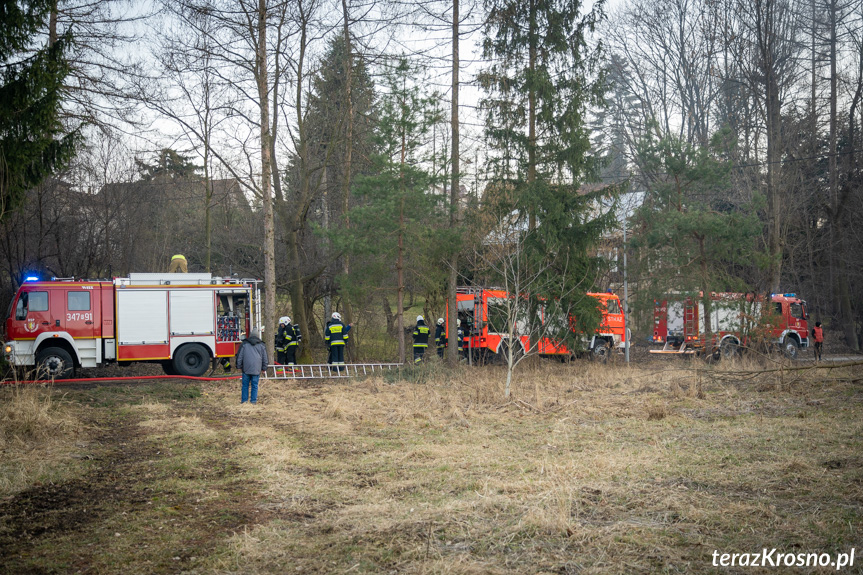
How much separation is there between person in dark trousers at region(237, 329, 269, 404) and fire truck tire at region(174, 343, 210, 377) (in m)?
5.97

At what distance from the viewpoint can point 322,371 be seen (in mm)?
20453

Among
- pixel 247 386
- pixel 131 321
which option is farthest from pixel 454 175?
pixel 131 321

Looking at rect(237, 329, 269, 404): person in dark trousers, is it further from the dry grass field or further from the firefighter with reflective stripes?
the firefighter with reflective stripes

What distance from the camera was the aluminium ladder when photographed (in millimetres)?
18728

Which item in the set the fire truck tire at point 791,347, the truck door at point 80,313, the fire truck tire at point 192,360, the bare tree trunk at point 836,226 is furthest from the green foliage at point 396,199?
the bare tree trunk at point 836,226

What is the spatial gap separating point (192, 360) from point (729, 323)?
17382 mm

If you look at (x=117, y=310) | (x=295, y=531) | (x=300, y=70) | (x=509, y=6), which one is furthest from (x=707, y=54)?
(x=295, y=531)

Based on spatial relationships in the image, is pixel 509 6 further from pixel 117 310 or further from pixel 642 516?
pixel 642 516

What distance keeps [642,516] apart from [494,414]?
6362 mm

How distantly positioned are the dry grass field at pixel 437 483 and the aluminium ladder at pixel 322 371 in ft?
17.4

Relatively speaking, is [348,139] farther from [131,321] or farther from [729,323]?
[729,323]

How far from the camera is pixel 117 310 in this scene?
18203 millimetres

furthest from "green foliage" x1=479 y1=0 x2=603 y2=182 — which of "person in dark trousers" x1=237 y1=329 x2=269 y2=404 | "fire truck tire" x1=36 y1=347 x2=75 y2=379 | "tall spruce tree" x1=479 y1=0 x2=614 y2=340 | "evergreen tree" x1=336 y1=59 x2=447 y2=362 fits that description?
"fire truck tire" x1=36 y1=347 x2=75 y2=379

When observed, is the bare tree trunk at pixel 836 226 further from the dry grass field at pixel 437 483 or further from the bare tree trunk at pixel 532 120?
the dry grass field at pixel 437 483
